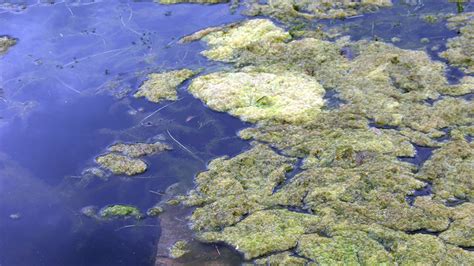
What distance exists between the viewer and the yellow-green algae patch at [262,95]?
10867 millimetres

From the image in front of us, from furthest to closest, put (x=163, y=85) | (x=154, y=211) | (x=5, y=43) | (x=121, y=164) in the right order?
1. (x=5, y=43)
2. (x=163, y=85)
3. (x=121, y=164)
4. (x=154, y=211)

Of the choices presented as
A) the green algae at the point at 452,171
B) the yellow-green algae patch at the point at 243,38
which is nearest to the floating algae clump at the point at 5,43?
the yellow-green algae patch at the point at 243,38

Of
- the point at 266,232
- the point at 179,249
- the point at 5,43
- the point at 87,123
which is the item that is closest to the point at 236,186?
the point at 266,232

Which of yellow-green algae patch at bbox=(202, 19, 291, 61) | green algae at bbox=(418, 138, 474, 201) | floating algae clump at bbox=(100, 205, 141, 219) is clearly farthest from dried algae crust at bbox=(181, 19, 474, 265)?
floating algae clump at bbox=(100, 205, 141, 219)

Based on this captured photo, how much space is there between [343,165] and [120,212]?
3881 millimetres

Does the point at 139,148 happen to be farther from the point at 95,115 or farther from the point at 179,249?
the point at 179,249

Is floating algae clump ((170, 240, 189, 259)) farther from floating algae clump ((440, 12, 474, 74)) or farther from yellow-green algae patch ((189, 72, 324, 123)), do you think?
floating algae clump ((440, 12, 474, 74))

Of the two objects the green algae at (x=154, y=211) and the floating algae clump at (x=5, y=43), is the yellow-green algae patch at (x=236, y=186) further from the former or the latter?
the floating algae clump at (x=5, y=43)

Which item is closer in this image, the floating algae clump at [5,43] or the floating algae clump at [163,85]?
the floating algae clump at [163,85]

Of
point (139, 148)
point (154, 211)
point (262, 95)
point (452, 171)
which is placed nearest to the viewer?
point (452, 171)

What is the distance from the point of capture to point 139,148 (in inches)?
412

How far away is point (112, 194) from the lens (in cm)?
948

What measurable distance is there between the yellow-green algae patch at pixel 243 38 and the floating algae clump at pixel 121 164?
13.8 feet

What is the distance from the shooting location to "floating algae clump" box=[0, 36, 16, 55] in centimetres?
1502
